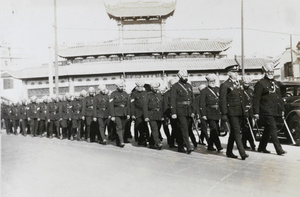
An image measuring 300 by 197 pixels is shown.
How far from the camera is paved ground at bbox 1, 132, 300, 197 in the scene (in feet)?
14.7

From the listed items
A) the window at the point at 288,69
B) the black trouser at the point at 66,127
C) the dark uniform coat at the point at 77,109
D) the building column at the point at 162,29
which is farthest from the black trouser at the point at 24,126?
the window at the point at 288,69

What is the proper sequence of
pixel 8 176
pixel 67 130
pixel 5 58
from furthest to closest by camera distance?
1. pixel 5 58
2. pixel 67 130
3. pixel 8 176

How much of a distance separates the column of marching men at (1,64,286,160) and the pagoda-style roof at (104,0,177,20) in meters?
18.8

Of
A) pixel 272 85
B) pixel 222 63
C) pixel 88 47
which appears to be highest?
pixel 88 47

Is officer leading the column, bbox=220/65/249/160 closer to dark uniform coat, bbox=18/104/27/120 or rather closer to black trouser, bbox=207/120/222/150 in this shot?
black trouser, bbox=207/120/222/150

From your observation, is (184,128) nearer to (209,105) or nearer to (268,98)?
(209,105)

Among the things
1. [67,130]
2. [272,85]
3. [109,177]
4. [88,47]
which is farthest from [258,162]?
[88,47]

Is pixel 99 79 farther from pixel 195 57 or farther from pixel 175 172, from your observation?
pixel 175 172

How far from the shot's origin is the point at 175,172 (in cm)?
556

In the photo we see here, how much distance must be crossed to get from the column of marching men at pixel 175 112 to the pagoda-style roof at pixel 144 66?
14.7 m

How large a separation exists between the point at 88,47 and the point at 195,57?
10.4m

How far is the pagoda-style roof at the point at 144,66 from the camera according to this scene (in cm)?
2766

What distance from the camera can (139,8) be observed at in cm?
3058

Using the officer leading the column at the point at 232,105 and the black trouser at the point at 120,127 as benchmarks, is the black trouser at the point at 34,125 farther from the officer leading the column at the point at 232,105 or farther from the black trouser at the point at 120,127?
the officer leading the column at the point at 232,105
